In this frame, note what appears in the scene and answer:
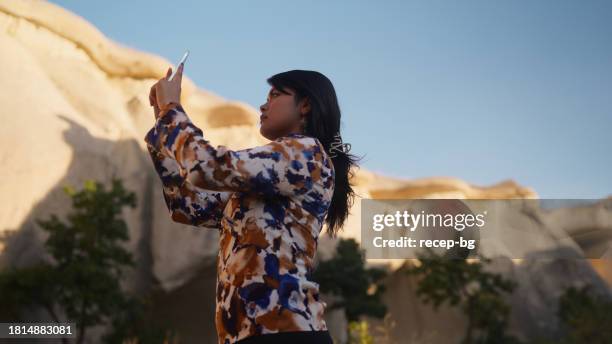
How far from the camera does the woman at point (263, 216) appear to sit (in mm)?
1202

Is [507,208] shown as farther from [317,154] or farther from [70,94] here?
[317,154]

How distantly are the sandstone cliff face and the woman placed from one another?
9535mm

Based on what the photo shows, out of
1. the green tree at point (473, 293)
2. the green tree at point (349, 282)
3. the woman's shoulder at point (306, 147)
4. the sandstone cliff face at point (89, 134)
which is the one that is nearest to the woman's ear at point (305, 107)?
the woman's shoulder at point (306, 147)

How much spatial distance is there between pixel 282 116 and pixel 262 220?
297 millimetres

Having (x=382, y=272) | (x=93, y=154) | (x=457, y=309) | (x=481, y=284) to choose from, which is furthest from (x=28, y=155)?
(x=457, y=309)

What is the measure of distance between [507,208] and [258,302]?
2119cm

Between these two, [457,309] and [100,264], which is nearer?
[100,264]

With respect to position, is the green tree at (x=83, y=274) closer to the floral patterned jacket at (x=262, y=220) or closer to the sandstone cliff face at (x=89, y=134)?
the sandstone cliff face at (x=89, y=134)

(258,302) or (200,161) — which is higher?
(200,161)

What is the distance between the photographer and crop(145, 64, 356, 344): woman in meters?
1.20

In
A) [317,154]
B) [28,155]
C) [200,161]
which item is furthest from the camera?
[28,155]

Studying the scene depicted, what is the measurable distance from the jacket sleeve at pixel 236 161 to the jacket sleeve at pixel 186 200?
0.20m

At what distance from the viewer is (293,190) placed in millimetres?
1287

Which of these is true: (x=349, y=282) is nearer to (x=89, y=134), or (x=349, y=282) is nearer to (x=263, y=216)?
(x=89, y=134)
